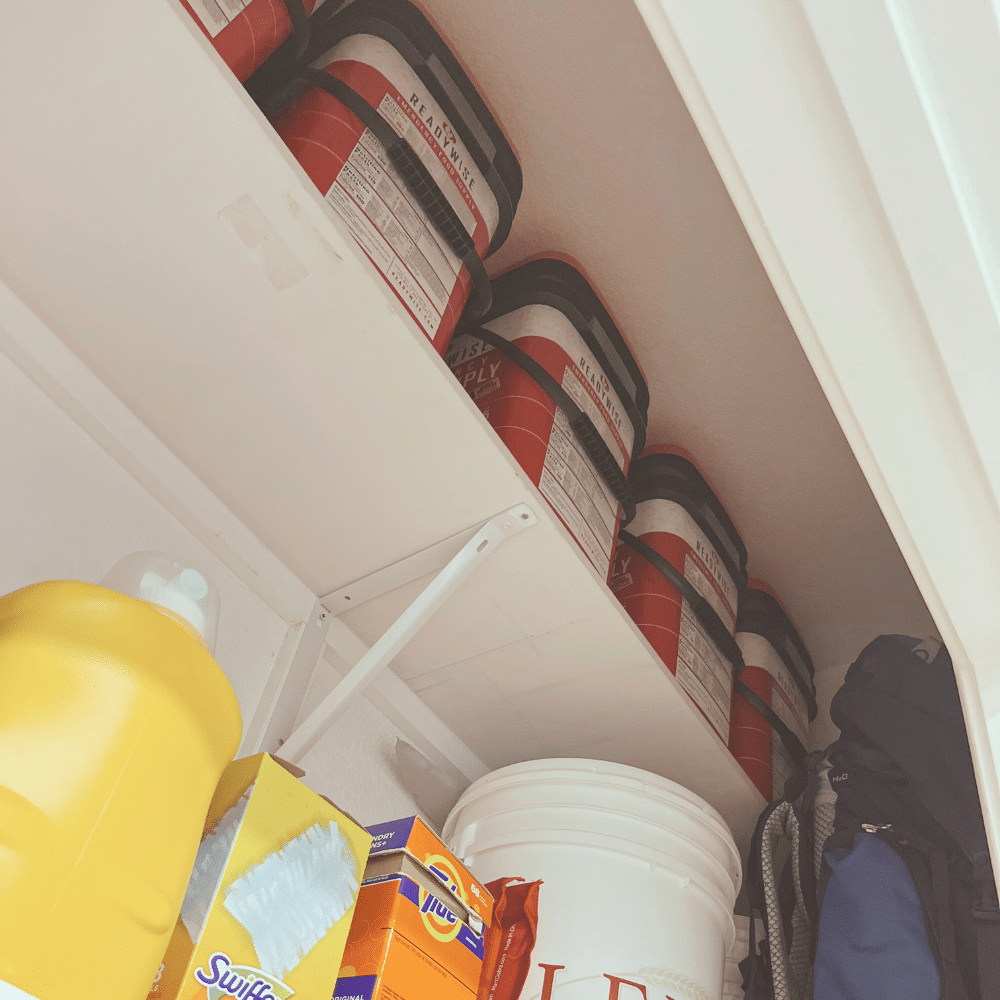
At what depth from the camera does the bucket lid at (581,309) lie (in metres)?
1.49

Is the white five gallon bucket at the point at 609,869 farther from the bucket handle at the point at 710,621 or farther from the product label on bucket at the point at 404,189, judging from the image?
the product label on bucket at the point at 404,189

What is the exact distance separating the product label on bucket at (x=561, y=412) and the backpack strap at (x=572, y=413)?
10mm

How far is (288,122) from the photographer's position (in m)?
1.08

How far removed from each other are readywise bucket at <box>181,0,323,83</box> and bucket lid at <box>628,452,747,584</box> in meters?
0.99

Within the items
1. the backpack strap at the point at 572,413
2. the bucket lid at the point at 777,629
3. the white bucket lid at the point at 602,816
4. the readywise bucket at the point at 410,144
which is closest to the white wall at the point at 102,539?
the white bucket lid at the point at 602,816

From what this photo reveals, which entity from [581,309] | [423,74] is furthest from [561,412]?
[423,74]

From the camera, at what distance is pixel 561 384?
1.37 m

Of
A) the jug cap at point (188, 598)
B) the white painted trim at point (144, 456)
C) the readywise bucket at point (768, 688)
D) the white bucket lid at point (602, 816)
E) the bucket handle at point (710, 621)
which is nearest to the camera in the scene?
the jug cap at point (188, 598)

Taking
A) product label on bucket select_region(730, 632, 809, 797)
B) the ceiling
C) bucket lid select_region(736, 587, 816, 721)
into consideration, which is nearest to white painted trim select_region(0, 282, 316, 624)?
the ceiling

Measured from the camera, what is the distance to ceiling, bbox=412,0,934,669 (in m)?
1.40

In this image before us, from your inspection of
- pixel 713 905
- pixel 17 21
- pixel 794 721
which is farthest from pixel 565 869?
pixel 17 21

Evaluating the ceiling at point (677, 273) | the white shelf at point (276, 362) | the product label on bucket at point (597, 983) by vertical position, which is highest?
the ceiling at point (677, 273)

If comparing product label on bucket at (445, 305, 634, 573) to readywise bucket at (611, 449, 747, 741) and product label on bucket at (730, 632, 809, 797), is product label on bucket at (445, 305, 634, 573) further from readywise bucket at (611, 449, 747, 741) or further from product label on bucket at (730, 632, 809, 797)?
product label on bucket at (730, 632, 809, 797)

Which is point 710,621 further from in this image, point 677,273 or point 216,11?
point 216,11
